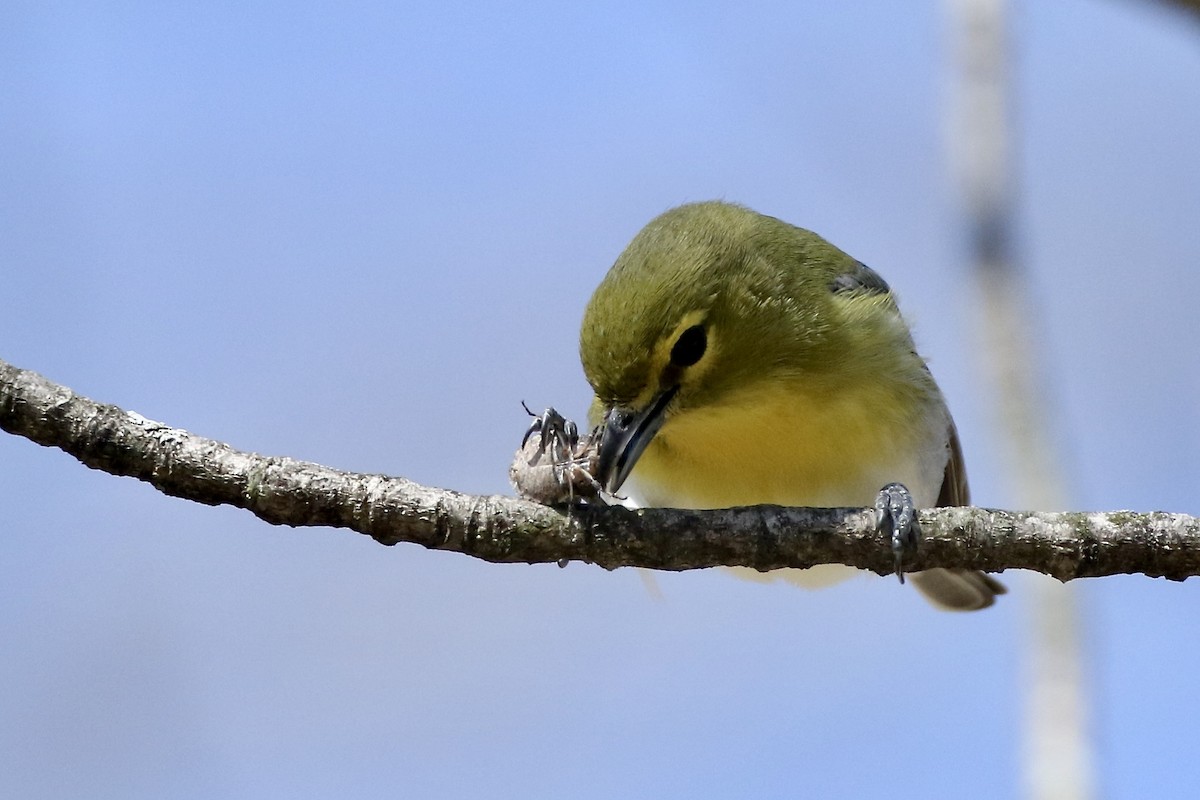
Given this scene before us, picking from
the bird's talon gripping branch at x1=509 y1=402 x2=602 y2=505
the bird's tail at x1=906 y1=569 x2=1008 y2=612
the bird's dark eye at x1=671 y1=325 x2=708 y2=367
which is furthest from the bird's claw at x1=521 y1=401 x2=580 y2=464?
the bird's tail at x1=906 y1=569 x2=1008 y2=612

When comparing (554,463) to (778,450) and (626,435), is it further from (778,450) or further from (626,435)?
(778,450)

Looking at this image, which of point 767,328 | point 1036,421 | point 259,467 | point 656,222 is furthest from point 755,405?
point 259,467

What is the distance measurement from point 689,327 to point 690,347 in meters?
0.08

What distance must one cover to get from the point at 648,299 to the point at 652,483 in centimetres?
90

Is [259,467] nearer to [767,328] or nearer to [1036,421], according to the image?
[767,328]

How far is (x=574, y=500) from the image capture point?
340 centimetres

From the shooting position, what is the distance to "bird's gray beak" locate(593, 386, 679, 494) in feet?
13.4

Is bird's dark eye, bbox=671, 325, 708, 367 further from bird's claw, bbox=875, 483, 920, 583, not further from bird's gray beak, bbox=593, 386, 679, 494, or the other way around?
bird's claw, bbox=875, 483, 920, 583

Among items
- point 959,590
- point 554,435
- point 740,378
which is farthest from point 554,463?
point 959,590

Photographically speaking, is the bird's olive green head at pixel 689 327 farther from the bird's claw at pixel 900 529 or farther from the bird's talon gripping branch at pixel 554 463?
the bird's claw at pixel 900 529

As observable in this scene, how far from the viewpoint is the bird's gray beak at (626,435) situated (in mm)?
4070

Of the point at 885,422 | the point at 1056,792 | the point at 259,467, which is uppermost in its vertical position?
the point at 885,422

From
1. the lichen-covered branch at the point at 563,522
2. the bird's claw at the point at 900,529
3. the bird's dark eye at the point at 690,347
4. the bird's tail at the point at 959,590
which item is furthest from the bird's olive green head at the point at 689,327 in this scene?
the bird's tail at the point at 959,590

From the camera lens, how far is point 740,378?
15.0 ft
